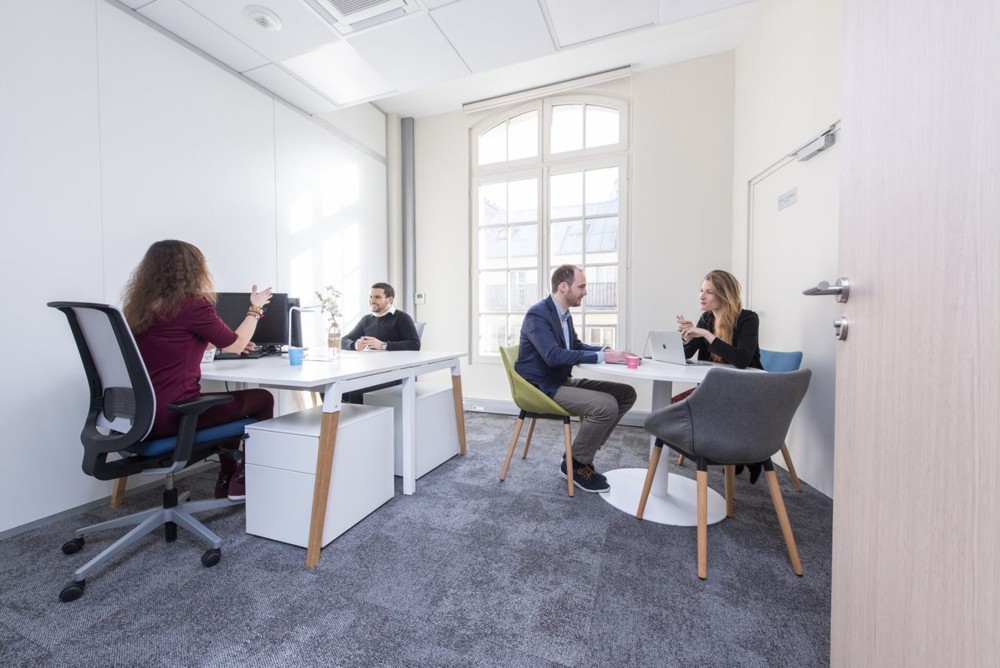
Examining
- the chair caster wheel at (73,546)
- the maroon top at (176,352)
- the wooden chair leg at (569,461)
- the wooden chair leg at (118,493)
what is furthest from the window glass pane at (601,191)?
the chair caster wheel at (73,546)

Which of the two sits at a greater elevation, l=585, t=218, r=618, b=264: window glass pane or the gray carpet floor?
l=585, t=218, r=618, b=264: window glass pane

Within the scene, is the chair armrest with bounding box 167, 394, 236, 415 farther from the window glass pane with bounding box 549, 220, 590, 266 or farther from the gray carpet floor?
the window glass pane with bounding box 549, 220, 590, 266

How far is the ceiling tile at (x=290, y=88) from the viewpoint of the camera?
9.67ft

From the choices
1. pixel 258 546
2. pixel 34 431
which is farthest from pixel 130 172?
pixel 258 546

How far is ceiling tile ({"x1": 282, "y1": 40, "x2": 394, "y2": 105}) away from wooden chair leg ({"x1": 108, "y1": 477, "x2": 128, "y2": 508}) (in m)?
2.94

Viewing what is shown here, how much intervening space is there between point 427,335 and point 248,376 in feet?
9.76

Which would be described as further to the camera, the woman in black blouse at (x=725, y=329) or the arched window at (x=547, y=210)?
the arched window at (x=547, y=210)

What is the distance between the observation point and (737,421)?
1569 mm

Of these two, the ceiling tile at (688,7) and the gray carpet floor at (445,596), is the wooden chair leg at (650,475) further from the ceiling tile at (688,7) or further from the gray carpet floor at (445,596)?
the ceiling tile at (688,7)

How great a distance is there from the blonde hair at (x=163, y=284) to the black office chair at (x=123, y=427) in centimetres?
16

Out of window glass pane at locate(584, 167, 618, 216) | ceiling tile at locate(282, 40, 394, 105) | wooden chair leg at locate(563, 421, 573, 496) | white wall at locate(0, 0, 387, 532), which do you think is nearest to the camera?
white wall at locate(0, 0, 387, 532)

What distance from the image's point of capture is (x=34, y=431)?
1.98 meters

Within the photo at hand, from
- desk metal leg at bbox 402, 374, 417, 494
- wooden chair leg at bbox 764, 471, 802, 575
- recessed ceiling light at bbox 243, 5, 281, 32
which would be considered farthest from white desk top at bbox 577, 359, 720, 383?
recessed ceiling light at bbox 243, 5, 281, 32

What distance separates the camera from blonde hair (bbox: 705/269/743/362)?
249 centimetres
